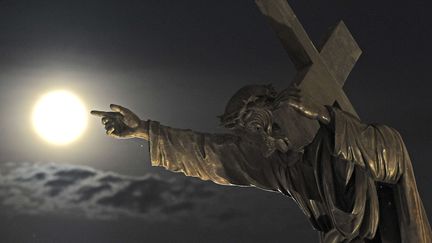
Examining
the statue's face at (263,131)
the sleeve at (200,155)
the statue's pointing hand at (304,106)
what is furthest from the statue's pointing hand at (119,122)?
the statue's pointing hand at (304,106)

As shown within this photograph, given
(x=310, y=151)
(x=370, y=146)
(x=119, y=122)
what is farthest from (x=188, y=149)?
(x=370, y=146)

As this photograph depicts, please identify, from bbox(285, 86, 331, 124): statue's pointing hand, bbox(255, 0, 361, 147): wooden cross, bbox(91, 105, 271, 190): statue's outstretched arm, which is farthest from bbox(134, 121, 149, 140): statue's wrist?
bbox(285, 86, 331, 124): statue's pointing hand

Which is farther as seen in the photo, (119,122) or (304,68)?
(304,68)

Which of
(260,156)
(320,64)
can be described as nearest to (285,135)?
(260,156)

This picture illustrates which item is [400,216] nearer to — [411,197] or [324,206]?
[411,197]

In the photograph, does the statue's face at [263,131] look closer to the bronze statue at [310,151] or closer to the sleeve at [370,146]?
the bronze statue at [310,151]

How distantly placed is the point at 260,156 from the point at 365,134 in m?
0.63

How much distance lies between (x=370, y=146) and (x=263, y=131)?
1.61 ft

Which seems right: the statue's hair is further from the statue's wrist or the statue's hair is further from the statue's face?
the statue's wrist

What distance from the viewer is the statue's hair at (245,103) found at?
3.32 metres

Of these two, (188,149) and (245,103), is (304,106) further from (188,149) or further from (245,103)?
(188,149)

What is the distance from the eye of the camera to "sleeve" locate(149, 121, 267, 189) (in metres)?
3.56

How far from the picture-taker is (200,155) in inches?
142

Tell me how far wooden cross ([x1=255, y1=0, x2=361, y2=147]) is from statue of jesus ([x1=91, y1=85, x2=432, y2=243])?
9 cm
